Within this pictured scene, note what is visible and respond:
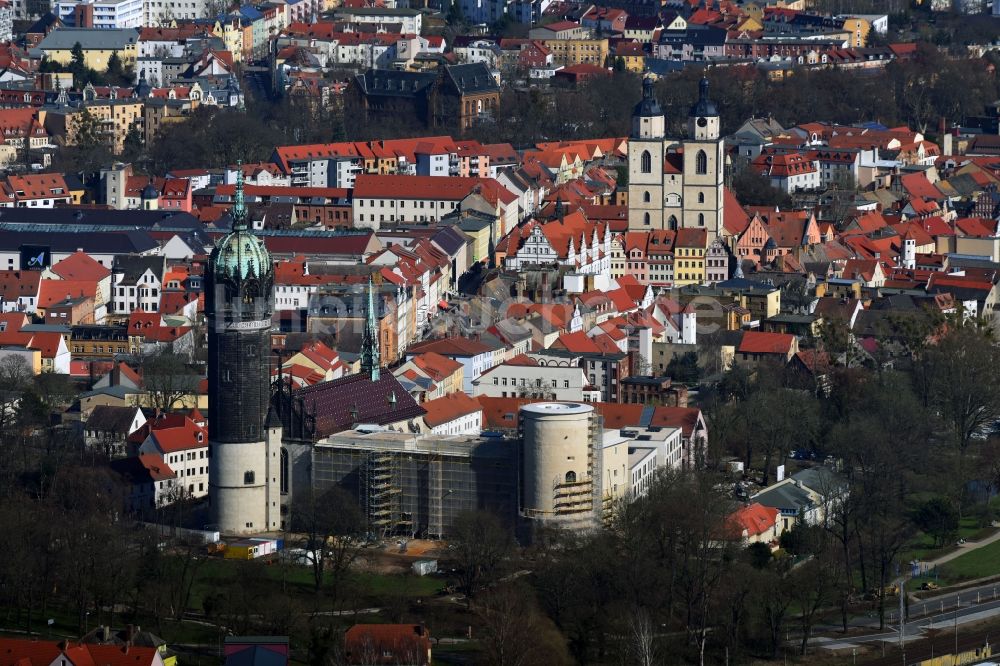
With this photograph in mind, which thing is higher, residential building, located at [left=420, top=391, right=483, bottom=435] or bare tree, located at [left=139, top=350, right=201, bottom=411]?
residential building, located at [left=420, top=391, right=483, bottom=435]

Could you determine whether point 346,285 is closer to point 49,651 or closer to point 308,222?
point 308,222

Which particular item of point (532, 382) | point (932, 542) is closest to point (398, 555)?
point (932, 542)

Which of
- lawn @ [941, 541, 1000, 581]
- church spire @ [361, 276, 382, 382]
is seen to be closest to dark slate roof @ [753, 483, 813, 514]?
lawn @ [941, 541, 1000, 581]

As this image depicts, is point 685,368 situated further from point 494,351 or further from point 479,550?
point 479,550

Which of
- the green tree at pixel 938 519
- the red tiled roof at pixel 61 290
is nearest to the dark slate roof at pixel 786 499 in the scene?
the green tree at pixel 938 519

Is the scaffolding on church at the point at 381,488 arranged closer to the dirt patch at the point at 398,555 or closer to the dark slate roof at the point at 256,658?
the dirt patch at the point at 398,555

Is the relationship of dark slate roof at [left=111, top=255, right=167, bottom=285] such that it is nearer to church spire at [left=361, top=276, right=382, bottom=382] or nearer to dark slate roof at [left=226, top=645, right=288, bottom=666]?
church spire at [left=361, top=276, right=382, bottom=382]

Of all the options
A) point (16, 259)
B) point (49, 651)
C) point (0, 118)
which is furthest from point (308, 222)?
point (49, 651)
